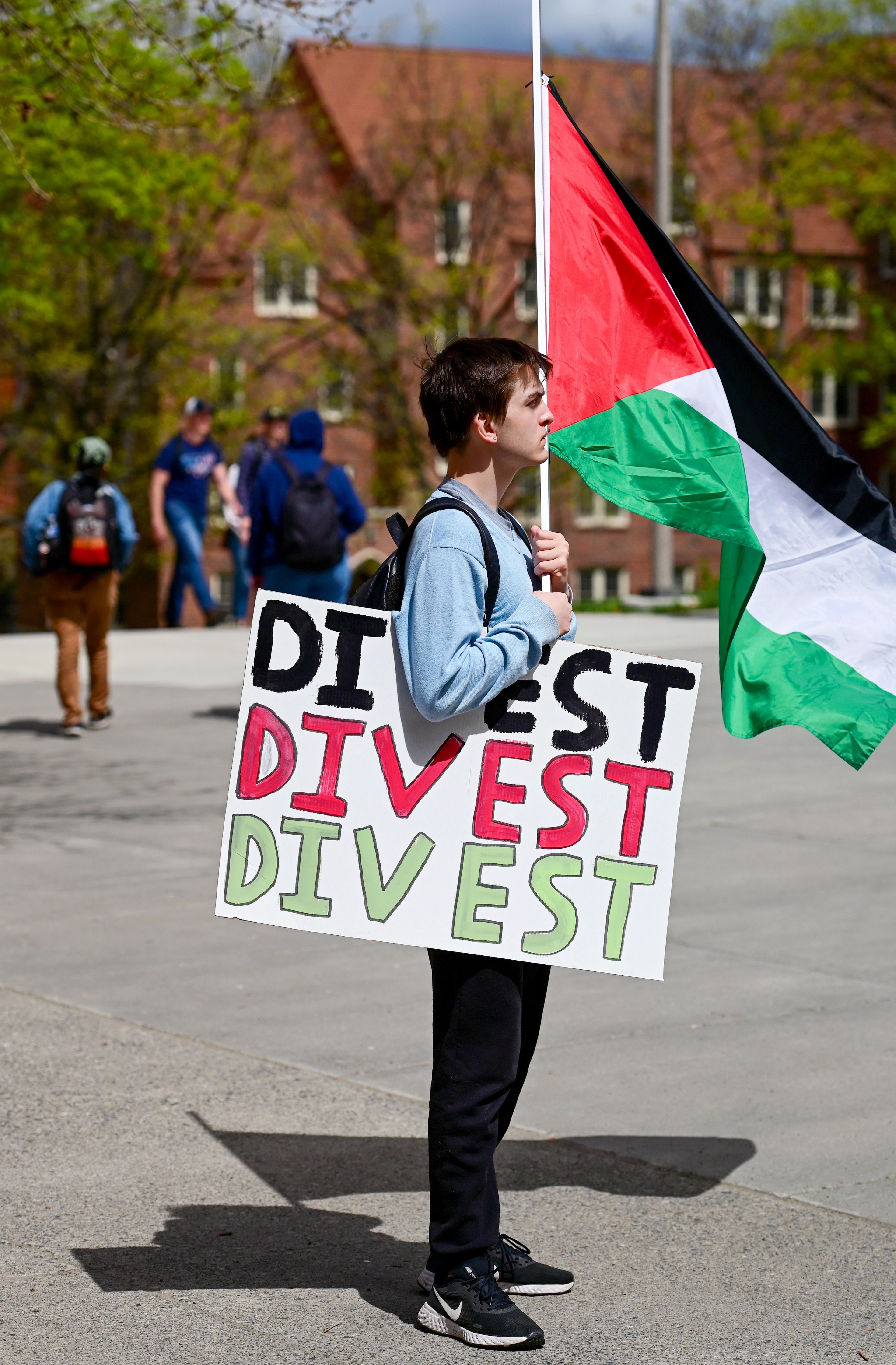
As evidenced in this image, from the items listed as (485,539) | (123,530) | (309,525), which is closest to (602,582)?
(123,530)

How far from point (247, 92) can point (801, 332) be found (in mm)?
40658

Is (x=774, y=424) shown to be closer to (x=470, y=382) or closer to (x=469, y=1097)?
(x=470, y=382)

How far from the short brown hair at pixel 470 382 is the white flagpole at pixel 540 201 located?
21 centimetres

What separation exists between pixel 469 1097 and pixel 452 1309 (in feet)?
1.32

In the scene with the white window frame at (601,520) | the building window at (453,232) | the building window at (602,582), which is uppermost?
the building window at (453,232)

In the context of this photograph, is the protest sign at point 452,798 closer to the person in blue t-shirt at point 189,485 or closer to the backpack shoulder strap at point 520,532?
the backpack shoulder strap at point 520,532

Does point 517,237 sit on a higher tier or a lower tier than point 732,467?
higher

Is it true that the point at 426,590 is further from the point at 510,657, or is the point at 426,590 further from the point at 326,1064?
the point at 326,1064

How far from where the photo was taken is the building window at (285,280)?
38.7 metres

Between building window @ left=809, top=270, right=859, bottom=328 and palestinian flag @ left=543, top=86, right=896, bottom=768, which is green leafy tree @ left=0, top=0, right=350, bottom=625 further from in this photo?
building window @ left=809, top=270, right=859, bottom=328

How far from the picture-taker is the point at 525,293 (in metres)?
41.7

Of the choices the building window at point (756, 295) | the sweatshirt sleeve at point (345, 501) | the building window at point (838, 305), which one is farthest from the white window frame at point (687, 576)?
the sweatshirt sleeve at point (345, 501)

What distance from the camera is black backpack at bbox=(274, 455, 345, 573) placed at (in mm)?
11188

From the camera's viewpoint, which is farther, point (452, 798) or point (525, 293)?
point (525, 293)
